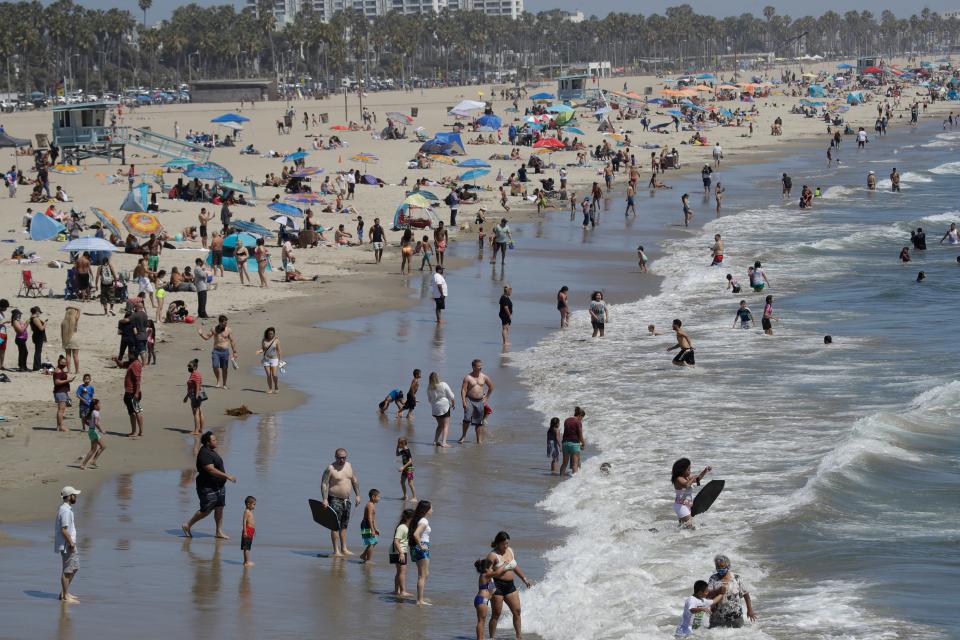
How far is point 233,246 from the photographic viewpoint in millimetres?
31031

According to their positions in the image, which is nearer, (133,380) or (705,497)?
(705,497)

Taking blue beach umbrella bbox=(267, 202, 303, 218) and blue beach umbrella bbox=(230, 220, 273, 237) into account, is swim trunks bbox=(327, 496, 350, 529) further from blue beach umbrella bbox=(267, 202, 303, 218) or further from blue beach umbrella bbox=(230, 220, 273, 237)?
blue beach umbrella bbox=(267, 202, 303, 218)

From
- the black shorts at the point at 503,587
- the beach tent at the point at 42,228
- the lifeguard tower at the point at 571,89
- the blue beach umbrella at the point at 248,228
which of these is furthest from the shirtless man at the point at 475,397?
the lifeguard tower at the point at 571,89

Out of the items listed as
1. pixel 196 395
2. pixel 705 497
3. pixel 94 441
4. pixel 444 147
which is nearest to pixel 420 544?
pixel 705 497

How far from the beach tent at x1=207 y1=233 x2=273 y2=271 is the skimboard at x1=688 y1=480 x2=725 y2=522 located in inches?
700

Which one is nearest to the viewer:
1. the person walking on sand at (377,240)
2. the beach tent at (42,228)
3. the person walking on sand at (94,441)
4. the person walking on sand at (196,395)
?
the person walking on sand at (94,441)

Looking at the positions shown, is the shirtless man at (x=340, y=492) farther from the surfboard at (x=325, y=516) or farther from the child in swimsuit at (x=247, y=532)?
the child in swimsuit at (x=247, y=532)

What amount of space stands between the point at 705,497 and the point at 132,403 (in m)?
7.79

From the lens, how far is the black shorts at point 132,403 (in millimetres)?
17844

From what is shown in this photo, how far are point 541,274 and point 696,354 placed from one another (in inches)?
401

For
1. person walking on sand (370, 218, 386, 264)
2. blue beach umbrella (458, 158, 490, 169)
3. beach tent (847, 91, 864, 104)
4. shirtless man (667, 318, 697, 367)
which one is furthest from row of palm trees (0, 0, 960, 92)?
shirtless man (667, 318, 697, 367)

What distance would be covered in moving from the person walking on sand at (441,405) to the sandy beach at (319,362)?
0.92 ft

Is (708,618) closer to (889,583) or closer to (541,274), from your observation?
(889,583)

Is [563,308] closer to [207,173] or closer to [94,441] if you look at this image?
[94,441]
